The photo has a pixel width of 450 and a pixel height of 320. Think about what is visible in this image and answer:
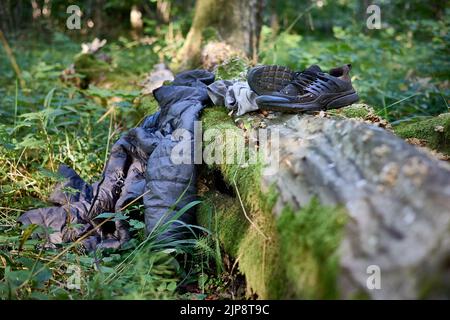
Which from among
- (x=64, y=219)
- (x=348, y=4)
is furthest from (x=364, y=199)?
(x=348, y=4)

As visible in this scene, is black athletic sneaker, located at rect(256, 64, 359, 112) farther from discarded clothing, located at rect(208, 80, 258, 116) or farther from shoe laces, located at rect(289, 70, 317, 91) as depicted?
discarded clothing, located at rect(208, 80, 258, 116)

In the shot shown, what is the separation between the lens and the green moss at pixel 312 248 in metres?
1.34

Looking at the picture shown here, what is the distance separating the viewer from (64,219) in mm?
2826

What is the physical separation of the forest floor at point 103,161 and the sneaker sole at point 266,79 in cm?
96

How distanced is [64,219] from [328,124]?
185cm

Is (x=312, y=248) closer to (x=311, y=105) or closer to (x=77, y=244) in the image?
(x=311, y=105)

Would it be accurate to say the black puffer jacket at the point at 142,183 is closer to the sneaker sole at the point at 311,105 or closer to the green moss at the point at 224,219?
the green moss at the point at 224,219

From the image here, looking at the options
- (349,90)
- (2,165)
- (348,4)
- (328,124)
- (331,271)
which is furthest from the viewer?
(348,4)

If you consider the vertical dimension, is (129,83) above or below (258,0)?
below

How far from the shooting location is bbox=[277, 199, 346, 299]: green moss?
1.34 m

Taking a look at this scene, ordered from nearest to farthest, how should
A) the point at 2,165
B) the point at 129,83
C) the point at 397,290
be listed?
the point at 397,290 → the point at 2,165 → the point at 129,83

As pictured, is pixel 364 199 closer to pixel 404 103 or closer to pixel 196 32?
pixel 404 103

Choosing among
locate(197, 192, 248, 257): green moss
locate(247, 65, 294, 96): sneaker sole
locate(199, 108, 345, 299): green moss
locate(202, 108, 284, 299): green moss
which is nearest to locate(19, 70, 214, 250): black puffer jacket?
locate(197, 192, 248, 257): green moss

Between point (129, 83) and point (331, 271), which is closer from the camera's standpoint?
point (331, 271)
